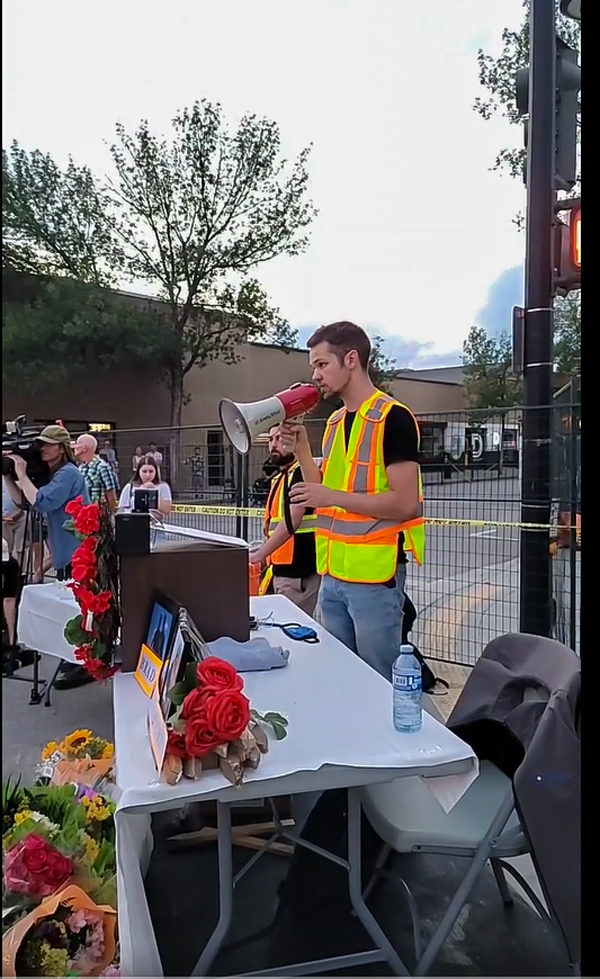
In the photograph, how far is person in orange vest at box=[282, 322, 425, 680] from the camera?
156 centimetres

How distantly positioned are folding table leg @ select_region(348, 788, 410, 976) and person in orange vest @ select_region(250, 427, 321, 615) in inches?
48.4

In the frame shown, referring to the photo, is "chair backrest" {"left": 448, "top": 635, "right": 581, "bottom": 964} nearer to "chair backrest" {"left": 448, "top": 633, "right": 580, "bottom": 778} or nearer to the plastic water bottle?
"chair backrest" {"left": 448, "top": 633, "right": 580, "bottom": 778}

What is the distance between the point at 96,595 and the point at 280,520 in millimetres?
1174

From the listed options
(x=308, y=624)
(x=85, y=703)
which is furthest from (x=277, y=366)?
(x=85, y=703)

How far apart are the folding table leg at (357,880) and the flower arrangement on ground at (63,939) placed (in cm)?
41

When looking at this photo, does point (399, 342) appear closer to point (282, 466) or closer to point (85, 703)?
point (282, 466)

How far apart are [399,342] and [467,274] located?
2.14 ft

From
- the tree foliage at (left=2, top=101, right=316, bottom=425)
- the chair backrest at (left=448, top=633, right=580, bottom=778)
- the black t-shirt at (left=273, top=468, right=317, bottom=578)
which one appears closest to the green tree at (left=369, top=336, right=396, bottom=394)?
the tree foliage at (left=2, top=101, right=316, bottom=425)

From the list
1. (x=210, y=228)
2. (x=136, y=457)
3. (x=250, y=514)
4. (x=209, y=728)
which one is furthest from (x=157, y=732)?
(x=210, y=228)

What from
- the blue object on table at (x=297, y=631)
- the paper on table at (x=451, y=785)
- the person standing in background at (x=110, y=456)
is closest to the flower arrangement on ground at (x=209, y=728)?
the paper on table at (x=451, y=785)

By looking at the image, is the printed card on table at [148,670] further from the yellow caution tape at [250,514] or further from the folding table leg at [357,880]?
the yellow caution tape at [250,514]

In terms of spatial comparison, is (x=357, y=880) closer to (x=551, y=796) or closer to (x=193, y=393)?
(x=551, y=796)

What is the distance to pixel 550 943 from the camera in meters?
0.98

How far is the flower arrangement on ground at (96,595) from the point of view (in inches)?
50.8
